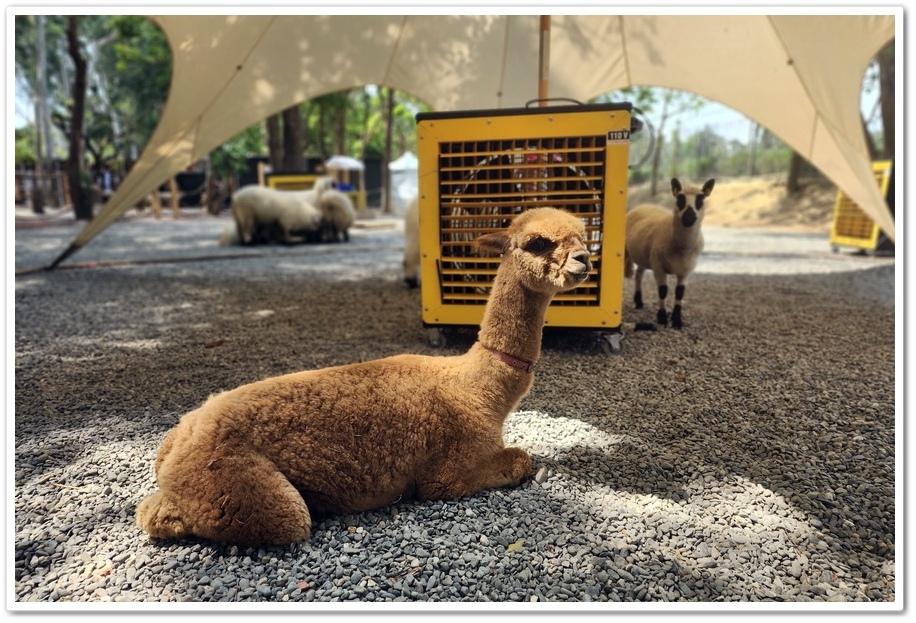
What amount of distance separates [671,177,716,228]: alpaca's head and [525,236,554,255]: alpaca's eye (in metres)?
2.21

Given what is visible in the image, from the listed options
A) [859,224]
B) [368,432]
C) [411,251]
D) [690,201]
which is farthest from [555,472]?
[859,224]

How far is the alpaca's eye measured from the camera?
181 cm

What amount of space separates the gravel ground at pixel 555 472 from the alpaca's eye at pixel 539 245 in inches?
35.0

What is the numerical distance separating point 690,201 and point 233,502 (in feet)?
10.7

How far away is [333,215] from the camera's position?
1137 centimetres

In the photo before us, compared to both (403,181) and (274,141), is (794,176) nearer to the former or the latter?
(403,181)

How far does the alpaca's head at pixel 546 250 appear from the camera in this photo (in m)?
1.75

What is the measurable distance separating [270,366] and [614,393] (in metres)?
2.09

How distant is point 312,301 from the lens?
5512 mm

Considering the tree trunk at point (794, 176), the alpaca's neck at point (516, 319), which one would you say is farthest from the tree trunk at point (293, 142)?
the tree trunk at point (794, 176)
